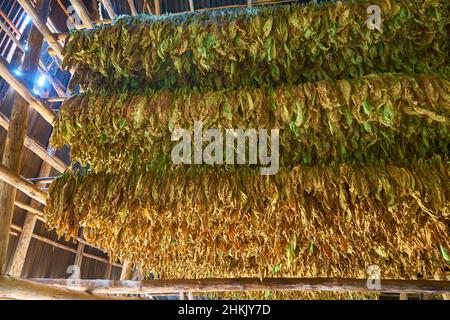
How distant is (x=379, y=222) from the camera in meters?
2.48

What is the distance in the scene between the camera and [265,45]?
2283mm

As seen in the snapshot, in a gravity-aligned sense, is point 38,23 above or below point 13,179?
above

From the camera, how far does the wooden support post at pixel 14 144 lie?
2.61 m

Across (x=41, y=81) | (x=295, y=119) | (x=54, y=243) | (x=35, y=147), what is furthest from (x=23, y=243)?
(x=295, y=119)

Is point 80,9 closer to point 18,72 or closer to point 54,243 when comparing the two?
point 18,72

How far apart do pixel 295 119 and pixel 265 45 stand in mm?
569

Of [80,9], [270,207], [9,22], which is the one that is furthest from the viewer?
[9,22]

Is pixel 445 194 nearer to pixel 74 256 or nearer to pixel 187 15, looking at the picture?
pixel 187 15

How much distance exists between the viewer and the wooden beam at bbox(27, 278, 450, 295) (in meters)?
3.02

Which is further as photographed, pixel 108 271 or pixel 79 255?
pixel 108 271

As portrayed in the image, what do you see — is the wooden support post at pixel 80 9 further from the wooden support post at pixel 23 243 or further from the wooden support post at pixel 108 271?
the wooden support post at pixel 108 271

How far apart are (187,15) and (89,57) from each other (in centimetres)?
83

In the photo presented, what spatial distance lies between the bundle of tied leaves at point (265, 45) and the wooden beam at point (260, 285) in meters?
1.94

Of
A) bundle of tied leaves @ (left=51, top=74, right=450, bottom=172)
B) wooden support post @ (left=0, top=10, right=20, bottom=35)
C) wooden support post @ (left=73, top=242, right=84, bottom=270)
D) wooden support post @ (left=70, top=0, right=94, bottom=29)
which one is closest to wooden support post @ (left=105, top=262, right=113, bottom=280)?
wooden support post @ (left=73, top=242, right=84, bottom=270)
